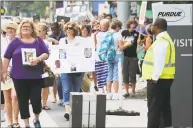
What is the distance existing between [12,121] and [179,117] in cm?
284

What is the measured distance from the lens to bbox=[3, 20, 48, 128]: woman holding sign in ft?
28.8

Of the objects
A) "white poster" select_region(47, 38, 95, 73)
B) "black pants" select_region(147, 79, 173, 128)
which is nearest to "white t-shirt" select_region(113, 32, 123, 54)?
"white poster" select_region(47, 38, 95, 73)

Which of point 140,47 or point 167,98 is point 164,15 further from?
point 140,47

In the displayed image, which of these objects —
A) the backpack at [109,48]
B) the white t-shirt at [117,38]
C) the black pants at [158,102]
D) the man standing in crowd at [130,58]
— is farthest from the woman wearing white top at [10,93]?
the man standing in crowd at [130,58]

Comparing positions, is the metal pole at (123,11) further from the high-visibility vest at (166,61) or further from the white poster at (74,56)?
the high-visibility vest at (166,61)

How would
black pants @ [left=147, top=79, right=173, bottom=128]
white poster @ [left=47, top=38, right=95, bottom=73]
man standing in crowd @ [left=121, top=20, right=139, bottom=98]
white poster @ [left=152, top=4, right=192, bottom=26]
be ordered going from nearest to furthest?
black pants @ [left=147, top=79, right=173, bottom=128] → white poster @ [left=152, top=4, right=192, bottom=26] → white poster @ [left=47, top=38, right=95, bottom=73] → man standing in crowd @ [left=121, top=20, right=139, bottom=98]

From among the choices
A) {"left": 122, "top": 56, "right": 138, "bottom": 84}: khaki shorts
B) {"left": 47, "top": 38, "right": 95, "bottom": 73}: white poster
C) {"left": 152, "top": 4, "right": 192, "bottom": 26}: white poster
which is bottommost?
{"left": 122, "top": 56, "right": 138, "bottom": 84}: khaki shorts

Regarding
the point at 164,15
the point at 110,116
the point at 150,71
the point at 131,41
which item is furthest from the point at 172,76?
the point at 131,41

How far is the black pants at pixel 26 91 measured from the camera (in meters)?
8.83

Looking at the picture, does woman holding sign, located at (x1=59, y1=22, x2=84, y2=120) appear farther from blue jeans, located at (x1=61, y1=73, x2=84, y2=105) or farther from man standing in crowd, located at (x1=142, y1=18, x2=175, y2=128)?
man standing in crowd, located at (x1=142, y1=18, x2=175, y2=128)

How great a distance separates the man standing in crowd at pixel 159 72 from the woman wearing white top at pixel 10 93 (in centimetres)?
231

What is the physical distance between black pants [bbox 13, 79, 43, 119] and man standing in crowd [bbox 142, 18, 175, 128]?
173cm

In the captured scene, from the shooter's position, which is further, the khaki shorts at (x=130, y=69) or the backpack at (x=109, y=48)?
the khaki shorts at (x=130, y=69)

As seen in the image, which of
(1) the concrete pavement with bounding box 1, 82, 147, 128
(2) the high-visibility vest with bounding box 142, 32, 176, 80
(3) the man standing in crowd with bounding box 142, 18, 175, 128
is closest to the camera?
(3) the man standing in crowd with bounding box 142, 18, 175, 128
